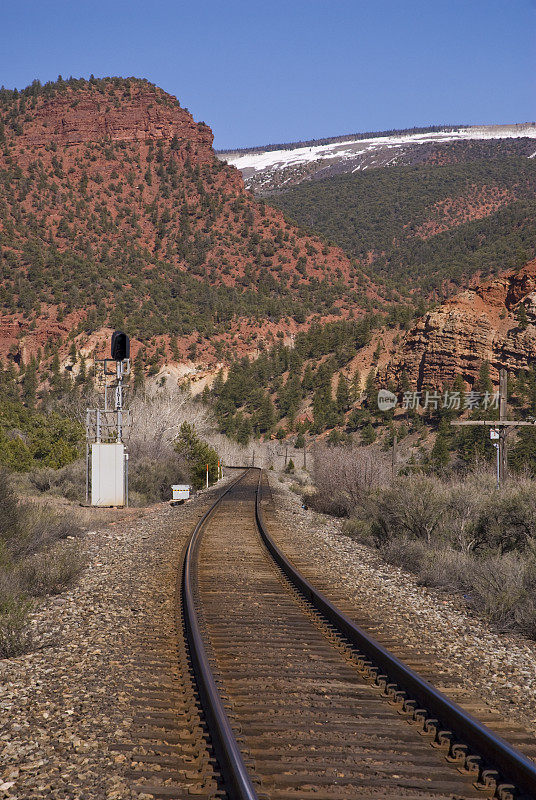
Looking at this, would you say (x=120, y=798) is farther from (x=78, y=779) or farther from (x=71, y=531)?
(x=71, y=531)

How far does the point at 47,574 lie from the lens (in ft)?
32.8

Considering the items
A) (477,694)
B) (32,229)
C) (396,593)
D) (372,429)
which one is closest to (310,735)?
(477,694)

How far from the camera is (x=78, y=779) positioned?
4.39m

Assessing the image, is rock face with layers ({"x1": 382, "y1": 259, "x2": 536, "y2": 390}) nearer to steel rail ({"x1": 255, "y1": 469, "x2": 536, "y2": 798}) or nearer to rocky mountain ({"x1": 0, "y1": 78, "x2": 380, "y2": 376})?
rocky mountain ({"x1": 0, "y1": 78, "x2": 380, "y2": 376})

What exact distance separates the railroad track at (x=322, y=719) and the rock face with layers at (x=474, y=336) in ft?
189

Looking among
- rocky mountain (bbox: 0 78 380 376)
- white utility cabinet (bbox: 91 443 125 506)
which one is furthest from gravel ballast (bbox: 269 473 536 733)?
rocky mountain (bbox: 0 78 380 376)

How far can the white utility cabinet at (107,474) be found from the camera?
2223 centimetres

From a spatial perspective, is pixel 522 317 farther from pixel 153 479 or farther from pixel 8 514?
pixel 8 514

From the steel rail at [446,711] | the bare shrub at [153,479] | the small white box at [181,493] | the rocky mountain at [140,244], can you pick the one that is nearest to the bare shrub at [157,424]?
the bare shrub at [153,479]

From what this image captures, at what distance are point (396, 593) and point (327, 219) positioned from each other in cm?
13734

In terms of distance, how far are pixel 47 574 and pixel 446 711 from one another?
6.40 meters

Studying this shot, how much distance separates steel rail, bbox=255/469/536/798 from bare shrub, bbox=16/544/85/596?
3.55 m

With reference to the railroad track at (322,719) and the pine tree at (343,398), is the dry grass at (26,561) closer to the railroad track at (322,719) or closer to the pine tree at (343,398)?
the railroad track at (322,719)

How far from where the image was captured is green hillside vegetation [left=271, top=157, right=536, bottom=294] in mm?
96812
